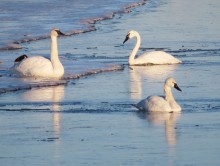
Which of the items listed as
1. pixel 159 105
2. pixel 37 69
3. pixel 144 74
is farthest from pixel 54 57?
pixel 159 105

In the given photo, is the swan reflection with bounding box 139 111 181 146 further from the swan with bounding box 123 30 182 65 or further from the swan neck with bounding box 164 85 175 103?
the swan with bounding box 123 30 182 65

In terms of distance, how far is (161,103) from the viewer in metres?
14.9

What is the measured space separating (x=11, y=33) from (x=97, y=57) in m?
6.57

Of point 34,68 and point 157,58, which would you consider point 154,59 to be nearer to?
point 157,58

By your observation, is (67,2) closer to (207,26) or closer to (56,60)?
(207,26)

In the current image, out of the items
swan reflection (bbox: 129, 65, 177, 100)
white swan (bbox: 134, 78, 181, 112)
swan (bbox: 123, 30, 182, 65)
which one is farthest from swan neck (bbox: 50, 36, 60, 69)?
white swan (bbox: 134, 78, 181, 112)

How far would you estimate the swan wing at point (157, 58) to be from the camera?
2156cm

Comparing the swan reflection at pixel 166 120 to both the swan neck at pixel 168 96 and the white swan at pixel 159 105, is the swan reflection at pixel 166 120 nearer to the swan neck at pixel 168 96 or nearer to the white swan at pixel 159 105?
Result: the white swan at pixel 159 105

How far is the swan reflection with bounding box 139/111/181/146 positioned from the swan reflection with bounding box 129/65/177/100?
6.59ft

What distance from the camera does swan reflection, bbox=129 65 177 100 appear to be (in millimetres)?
17656

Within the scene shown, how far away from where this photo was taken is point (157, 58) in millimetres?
21688

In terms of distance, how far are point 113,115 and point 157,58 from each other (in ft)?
23.4

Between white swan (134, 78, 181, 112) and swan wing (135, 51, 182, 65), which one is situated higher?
swan wing (135, 51, 182, 65)

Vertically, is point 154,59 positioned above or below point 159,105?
above
